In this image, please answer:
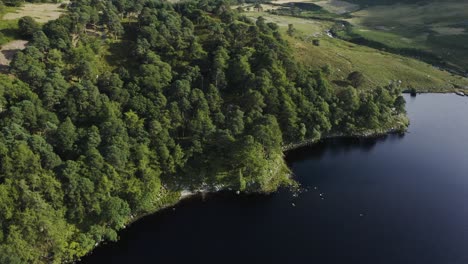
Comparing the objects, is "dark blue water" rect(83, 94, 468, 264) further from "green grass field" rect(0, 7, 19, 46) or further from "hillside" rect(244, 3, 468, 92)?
"green grass field" rect(0, 7, 19, 46)

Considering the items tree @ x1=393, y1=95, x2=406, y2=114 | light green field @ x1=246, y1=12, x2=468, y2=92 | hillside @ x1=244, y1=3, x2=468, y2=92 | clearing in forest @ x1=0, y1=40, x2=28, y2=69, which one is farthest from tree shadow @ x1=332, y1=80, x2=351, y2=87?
clearing in forest @ x1=0, y1=40, x2=28, y2=69

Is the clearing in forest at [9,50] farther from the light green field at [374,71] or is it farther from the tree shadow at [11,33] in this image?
the light green field at [374,71]

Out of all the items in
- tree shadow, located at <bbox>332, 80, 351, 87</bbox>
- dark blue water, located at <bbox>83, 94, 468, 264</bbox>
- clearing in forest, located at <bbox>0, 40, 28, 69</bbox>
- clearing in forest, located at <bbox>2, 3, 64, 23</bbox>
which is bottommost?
dark blue water, located at <bbox>83, 94, 468, 264</bbox>

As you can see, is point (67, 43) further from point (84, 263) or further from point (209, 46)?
point (84, 263)

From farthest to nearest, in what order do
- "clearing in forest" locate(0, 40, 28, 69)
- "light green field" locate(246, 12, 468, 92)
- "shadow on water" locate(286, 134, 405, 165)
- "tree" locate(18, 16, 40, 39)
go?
1. "light green field" locate(246, 12, 468, 92)
2. "tree" locate(18, 16, 40, 39)
3. "shadow on water" locate(286, 134, 405, 165)
4. "clearing in forest" locate(0, 40, 28, 69)

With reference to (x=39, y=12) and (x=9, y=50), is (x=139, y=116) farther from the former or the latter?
(x=39, y=12)

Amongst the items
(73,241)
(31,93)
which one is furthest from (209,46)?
(73,241)

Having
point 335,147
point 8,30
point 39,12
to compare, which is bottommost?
point 335,147

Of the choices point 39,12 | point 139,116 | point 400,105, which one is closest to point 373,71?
point 400,105
